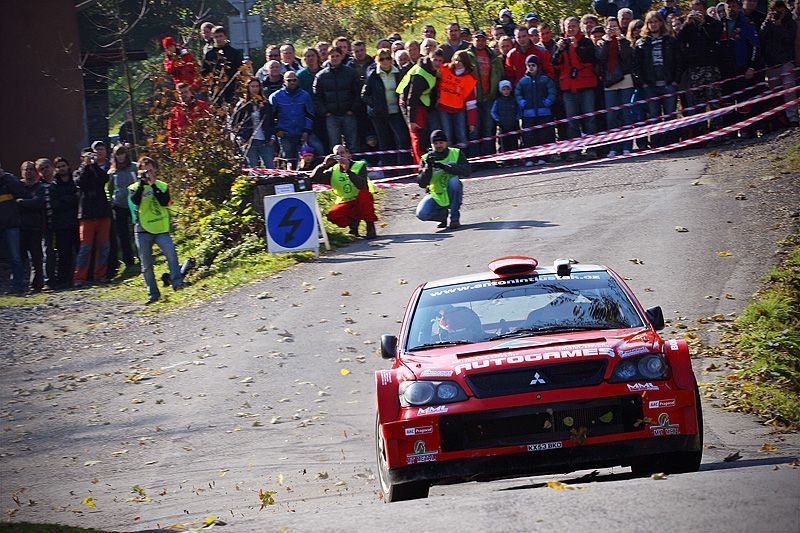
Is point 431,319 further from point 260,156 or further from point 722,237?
point 260,156

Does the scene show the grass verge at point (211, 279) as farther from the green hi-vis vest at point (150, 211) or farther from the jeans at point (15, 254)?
the green hi-vis vest at point (150, 211)

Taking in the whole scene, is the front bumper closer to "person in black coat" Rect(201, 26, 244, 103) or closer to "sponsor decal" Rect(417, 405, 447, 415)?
"sponsor decal" Rect(417, 405, 447, 415)

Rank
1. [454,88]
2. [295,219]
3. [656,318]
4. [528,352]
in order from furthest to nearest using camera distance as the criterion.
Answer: [454,88]
[295,219]
[656,318]
[528,352]

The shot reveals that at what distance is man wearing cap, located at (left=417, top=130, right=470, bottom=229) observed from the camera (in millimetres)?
20375

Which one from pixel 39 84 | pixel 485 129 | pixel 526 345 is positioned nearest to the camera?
pixel 526 345

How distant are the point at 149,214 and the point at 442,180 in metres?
4.77

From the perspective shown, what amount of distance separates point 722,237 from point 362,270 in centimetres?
524

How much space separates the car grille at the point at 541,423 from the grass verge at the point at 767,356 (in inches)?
109

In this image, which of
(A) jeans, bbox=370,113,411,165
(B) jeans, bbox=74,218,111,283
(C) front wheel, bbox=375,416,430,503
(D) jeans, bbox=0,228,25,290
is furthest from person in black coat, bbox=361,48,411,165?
(C) front wheel, bbox=375,416,430,503

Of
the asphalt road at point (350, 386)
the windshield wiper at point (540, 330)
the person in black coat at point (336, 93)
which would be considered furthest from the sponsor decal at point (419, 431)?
the person in black coat at point (336, 93)

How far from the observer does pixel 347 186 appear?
20.5 meters

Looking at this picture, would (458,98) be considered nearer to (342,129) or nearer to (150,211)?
(342,129)

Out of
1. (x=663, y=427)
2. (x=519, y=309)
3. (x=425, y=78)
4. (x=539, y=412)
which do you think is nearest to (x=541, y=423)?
(x=539, y=412)

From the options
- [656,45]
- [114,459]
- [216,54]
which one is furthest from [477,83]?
[114,459]
